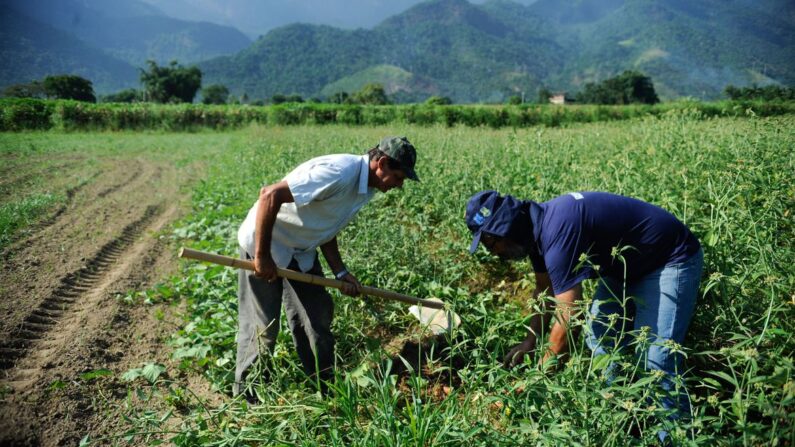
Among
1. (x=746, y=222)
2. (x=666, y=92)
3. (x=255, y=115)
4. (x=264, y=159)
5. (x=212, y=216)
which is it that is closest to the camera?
(x=746, y=222)

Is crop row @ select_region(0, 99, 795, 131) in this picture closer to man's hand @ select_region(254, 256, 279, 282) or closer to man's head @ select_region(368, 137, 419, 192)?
man's head @ select_region(368, 137, 419, 192)

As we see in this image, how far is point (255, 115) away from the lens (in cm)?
2977

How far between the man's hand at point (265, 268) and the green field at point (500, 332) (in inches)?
21.9

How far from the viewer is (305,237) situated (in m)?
2.90

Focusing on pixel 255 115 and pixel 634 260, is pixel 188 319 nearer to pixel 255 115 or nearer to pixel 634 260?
pixel 634 260

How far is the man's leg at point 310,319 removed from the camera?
2.94 meters

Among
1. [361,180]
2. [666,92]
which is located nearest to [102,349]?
[361,180]

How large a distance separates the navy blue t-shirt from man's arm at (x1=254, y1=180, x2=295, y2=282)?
1.41 m

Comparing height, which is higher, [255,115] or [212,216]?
[255,115]

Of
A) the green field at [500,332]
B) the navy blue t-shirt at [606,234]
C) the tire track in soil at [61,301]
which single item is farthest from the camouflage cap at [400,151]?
the tire track in soil at [61,301]

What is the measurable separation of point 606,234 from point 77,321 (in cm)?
431

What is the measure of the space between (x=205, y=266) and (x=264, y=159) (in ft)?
17.7

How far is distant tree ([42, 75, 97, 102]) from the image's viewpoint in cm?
6550

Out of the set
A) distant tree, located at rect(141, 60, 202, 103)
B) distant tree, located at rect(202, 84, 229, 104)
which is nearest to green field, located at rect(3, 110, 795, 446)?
distant tree, located at rect(141, 60, 202, 103)
